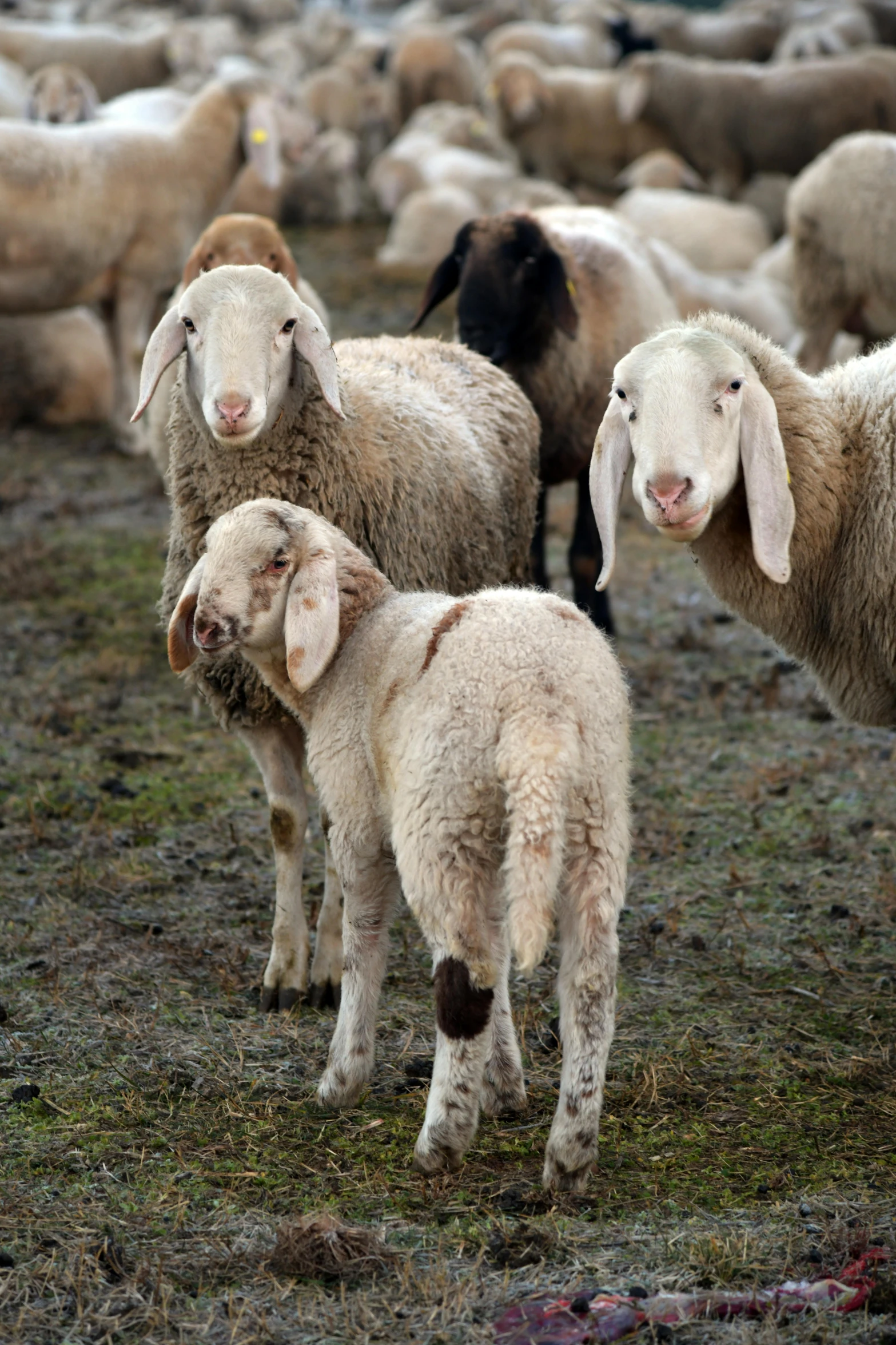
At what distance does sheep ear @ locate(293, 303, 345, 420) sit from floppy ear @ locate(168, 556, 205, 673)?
0.64 metres

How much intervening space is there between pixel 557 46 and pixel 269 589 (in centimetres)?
1740

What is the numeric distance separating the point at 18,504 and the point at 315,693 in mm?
5863

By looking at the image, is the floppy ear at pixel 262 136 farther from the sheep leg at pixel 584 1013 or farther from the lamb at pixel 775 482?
the sheep leg at pixel 584 1013

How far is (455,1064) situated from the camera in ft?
9.06

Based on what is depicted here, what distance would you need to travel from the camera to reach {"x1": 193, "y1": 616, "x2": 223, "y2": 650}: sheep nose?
10.0 ft

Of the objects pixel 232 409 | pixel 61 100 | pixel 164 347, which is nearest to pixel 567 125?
pixel 61 100

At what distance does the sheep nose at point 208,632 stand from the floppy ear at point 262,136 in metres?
6.21

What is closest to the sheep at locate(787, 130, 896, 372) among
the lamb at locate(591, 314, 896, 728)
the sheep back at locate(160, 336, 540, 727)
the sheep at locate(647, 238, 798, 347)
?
the sheep at locate(647, 238, 798, 347)

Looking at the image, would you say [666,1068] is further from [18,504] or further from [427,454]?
[18,504]

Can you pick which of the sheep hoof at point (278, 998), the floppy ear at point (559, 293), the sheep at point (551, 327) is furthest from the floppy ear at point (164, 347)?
the floppy ear at point (559, 293)

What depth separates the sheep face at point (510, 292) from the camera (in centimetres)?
570

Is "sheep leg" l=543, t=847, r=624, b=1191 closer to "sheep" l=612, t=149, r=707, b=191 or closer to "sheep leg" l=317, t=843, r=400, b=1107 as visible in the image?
"sheep leg" l=317, t=843, r=400, b=1107

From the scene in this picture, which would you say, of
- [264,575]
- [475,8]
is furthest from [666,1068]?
[475,8]

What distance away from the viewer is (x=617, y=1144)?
304 centimetres
